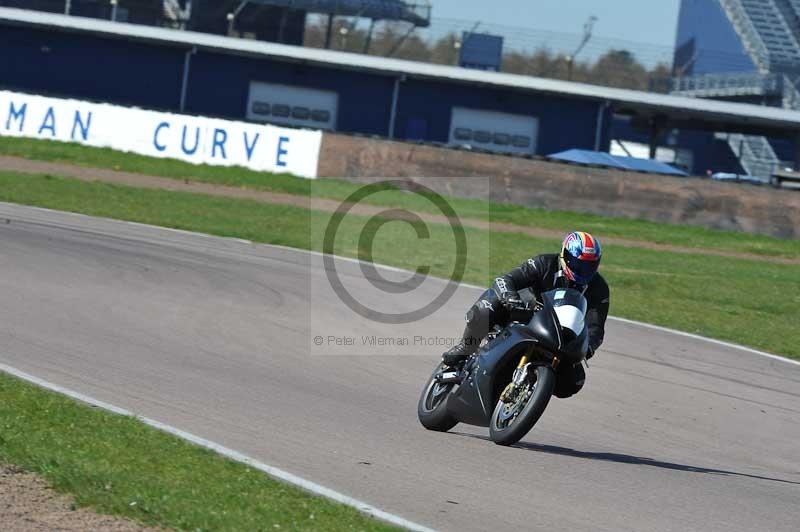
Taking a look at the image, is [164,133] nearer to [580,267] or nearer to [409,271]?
[409,271]

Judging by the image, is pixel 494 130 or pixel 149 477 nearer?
pixel 149 477

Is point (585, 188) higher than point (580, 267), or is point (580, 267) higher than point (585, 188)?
point (585, 188)

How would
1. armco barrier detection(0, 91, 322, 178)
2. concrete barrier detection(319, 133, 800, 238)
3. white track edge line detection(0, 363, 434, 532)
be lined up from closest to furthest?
white track edge line detection(0, 363, 434, 532), concrete barrier detection(319, 133, 800, 238), armco barrier detection(0, 91, 322, 178)

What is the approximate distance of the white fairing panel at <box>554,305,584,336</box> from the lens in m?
7.59

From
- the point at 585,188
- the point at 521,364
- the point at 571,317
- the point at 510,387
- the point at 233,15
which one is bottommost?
the point at 510,387

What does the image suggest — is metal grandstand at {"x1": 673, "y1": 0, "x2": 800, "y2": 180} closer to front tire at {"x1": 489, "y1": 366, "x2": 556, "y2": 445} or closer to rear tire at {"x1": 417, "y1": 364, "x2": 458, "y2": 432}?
rear tire at {"x1": 417, "y1": 364, "x2": 458, "y2": 432}

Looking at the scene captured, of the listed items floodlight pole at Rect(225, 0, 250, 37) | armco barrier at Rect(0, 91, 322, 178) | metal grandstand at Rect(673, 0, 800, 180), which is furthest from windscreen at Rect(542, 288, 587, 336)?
floodlight pole at Rect(225, 0, 250, 37)

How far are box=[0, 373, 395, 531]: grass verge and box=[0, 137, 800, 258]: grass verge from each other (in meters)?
18.9

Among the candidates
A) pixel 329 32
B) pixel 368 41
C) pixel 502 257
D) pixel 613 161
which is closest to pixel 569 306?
pixel 502 257

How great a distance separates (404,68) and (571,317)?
38.0 metres

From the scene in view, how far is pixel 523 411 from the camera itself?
24.8 ft

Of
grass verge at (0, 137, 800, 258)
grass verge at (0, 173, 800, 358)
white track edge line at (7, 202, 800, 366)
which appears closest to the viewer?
white track edge line at (7, 202, 800, 366)

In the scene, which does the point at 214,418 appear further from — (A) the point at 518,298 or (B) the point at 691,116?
(B) the point at 691,116

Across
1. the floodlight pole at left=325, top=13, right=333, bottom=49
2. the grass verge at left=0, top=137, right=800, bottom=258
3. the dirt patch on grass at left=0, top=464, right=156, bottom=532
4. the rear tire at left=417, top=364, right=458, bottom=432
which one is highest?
the floodlight pole at left=325, top=13, right=333, bottom=49
